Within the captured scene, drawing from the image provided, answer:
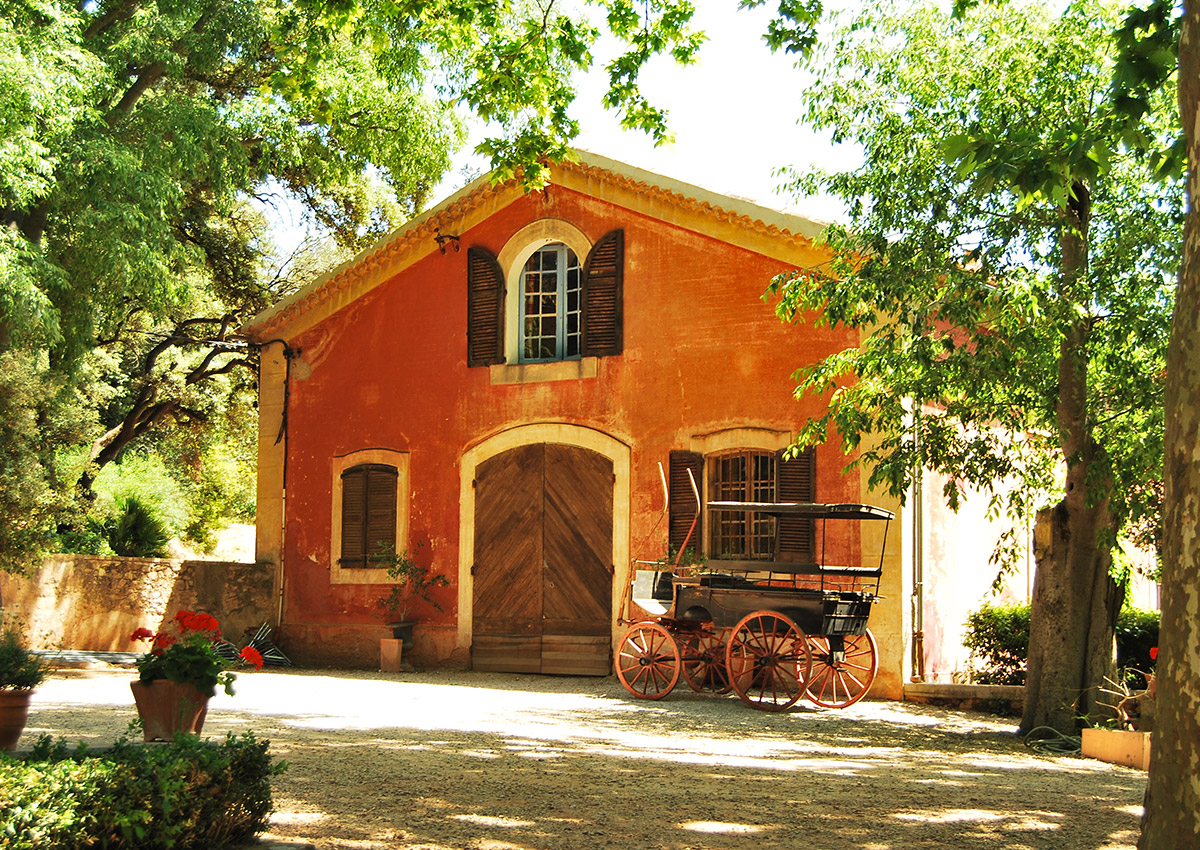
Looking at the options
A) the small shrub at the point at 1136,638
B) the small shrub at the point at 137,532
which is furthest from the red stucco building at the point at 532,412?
the small shrub at the point at 137,532

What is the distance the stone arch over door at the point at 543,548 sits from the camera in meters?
14.1

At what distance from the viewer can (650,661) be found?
11.9 m

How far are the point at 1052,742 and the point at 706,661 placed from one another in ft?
12.0

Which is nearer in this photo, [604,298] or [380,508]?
[604,298]

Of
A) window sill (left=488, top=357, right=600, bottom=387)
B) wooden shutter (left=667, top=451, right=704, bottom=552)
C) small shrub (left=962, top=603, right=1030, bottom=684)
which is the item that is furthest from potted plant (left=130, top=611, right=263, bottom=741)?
small shrub (left=962, top=603, right=1030, bottom=684)

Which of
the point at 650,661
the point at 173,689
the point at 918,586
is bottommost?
the point at 650,661

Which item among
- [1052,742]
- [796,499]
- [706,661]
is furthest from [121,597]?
[1052,742]

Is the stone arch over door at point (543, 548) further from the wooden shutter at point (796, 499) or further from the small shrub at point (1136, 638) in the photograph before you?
the small shrub at point (1136, 638)

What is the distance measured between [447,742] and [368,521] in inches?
301

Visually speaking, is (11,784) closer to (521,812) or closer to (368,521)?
(521,812)

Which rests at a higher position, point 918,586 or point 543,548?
point 543,548

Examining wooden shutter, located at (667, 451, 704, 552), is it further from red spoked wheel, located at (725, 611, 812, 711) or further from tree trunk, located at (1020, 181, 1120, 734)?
tree trunk, located at (1020, 181, 1120, 734)

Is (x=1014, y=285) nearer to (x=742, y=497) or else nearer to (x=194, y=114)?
(x=742, y=497)

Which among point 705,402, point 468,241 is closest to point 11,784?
point 705,402
